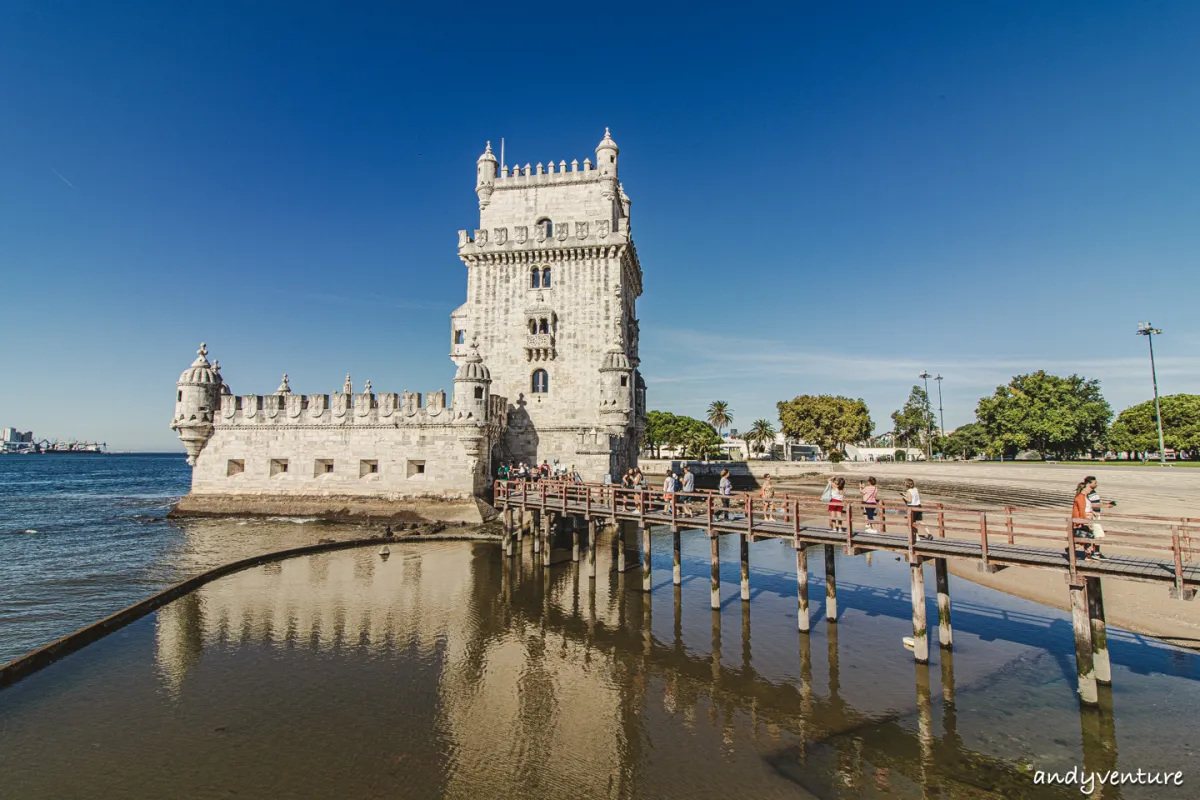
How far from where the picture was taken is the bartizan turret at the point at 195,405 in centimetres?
3381

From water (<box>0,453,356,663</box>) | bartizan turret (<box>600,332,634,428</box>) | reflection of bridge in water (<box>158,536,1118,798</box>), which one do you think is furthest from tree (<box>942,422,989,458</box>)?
water (<box>0,453,356,663</box>)

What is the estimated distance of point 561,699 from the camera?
1140 centimetres

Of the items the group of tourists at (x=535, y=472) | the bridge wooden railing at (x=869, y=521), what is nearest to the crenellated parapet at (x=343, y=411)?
the group of tourists at (x=535, y=472)

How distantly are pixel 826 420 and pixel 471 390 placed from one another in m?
58.7

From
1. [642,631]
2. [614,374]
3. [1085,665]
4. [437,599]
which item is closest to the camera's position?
[1085,665]

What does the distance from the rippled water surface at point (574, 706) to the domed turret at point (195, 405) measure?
19.5 metres

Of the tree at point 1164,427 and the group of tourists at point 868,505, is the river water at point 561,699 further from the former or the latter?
the tree at point 1164,427

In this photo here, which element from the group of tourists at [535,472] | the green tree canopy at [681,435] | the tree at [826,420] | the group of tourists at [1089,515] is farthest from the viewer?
the green tree canopy at [681,435]

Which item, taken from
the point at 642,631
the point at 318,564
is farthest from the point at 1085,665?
the point at 318,564

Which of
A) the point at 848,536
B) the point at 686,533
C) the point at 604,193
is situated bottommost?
the point at 686,533

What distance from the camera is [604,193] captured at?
35.7 m

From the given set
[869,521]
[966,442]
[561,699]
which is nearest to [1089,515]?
[869,521]

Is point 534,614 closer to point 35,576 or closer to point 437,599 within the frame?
point 437,599

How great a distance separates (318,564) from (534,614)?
10306 mm
